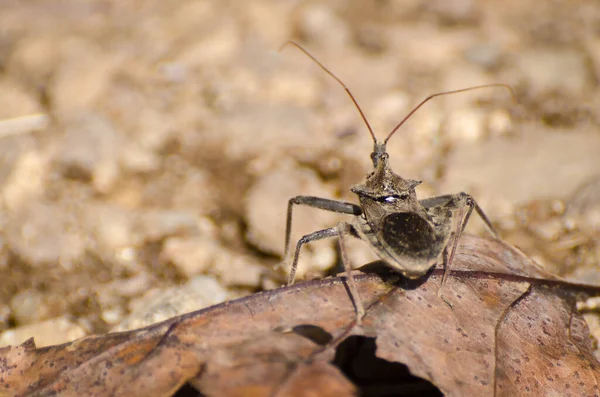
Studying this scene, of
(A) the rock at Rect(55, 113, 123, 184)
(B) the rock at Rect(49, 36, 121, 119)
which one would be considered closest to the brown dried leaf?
(A) the rock at Rect(55, 113, 123, 184)

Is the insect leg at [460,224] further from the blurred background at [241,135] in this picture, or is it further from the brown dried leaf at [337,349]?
the blurred background at [241,135]

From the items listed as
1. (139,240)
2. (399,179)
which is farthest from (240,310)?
(139,240)

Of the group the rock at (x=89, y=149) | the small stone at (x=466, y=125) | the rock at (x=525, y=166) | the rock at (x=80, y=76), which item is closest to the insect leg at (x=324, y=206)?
the rock at (x=525, y=166)

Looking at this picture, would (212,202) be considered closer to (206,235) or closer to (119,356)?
(206,235)

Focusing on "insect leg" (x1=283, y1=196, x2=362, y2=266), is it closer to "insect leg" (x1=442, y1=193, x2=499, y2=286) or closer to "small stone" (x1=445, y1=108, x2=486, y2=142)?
"insect leg" (x1=442, y1=193, x2=499, y2=286)

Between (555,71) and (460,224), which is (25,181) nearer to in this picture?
(460,224)

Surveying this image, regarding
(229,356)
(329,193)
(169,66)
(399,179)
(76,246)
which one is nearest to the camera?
(229,356)
